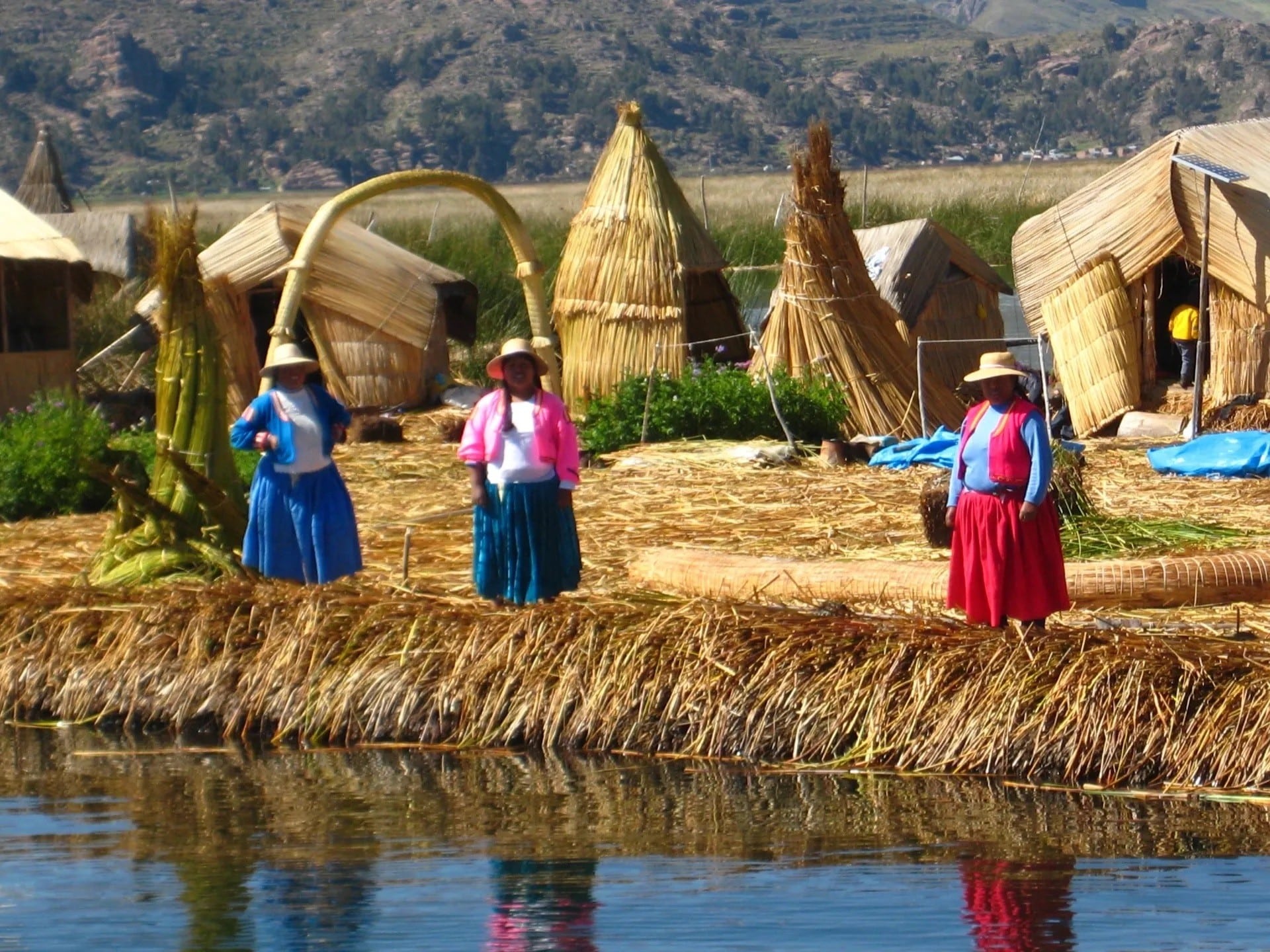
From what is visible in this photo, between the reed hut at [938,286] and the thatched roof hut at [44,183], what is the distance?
8.51 meters

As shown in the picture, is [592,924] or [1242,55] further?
[1242,55]

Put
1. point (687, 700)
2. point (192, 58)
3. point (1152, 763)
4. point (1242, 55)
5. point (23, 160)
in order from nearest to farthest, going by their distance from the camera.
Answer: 1. point (1152, 763)
2. point (687, 700)
3. point (23, 160)
4. point (192, 58)
5. point (1242, 55)

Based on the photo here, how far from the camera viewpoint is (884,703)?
663 centimetres

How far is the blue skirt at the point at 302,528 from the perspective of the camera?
25.1 feet

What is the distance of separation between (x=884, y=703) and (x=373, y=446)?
7.55m

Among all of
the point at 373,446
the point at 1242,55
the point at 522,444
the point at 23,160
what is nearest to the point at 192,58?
the point at 23,160

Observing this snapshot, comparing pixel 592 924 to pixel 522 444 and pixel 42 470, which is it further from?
pixel 42 470

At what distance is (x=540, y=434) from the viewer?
713cm

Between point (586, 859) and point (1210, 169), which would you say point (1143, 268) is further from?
point (586, 859)

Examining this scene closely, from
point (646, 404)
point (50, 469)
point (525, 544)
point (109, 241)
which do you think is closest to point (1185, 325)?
point (646, 404)

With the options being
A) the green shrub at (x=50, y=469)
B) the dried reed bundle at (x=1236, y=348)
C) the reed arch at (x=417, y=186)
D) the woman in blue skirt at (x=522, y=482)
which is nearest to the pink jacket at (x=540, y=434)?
the woman in blue skirt at (x=522, y=482)

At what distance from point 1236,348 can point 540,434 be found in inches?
302

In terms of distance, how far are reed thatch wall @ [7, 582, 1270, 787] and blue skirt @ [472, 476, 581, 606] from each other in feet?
0.35

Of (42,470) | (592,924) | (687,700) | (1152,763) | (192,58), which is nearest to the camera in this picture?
(592,924)
